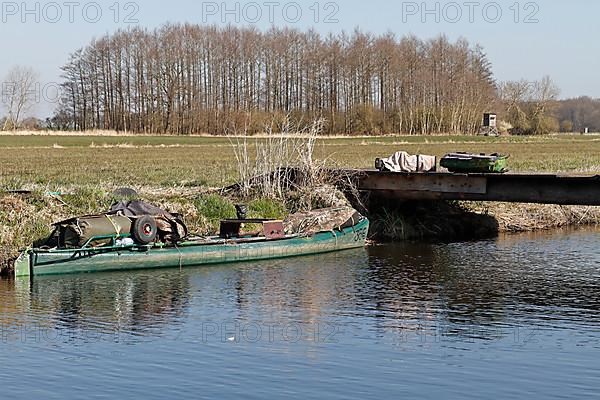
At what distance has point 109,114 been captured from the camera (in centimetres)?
11712

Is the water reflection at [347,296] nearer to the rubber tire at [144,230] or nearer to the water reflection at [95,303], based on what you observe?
the water reflection at [95,303]

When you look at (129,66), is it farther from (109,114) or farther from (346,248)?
(346,248)

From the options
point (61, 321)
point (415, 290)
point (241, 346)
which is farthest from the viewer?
point (415, 290)

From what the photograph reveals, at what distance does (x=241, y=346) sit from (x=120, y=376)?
88.3 inches

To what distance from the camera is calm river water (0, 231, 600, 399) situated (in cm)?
1300

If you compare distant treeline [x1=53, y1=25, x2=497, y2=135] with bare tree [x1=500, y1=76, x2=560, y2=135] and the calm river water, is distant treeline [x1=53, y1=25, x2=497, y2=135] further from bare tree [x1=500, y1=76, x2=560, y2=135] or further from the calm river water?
the calm river water

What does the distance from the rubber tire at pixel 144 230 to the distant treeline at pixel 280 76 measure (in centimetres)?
8792

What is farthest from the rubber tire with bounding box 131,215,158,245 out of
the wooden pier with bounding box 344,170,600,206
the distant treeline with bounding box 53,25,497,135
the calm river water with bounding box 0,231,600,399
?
the distant treeline with bounding box 53,25,497,135

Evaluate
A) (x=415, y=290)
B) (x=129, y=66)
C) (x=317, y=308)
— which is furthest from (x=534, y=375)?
(x=129, y=66)

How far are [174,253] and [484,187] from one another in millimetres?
8943

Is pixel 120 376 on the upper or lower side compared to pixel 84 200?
lower

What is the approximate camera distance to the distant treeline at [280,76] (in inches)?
4390

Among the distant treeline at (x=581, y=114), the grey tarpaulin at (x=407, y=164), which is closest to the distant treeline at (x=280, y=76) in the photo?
the distant treeline at (x=581, y=114)

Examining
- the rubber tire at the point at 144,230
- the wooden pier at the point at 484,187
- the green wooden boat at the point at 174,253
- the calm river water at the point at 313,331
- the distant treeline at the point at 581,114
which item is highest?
the distant treeline at the point at 581,114
